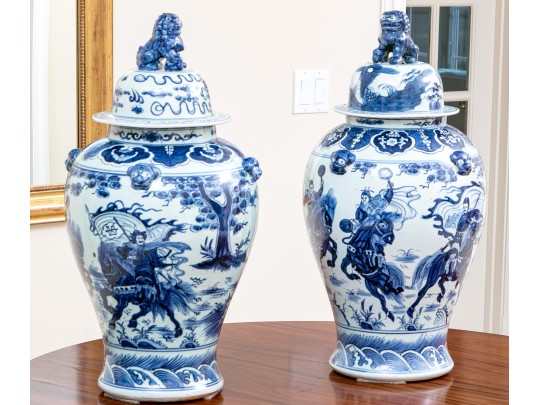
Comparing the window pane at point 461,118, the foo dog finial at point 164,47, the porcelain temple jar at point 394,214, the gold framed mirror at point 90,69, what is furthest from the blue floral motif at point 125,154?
the window pane at point 461,118

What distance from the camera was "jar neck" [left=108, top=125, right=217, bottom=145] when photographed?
1.31 meters

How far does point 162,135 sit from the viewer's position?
1312mm

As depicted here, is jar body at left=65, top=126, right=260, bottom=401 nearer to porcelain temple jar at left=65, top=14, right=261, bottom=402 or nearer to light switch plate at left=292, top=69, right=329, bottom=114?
porcelain temple jar at left=65, top=14, right=261, bottom=402

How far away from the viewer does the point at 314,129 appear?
2527mm

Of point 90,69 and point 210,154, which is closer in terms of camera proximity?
point 210,154

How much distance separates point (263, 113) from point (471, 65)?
38.8 inches

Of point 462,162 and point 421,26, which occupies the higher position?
point 421,26

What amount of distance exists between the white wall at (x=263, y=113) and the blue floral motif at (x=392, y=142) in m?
0.91

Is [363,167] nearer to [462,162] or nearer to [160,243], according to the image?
[462,162]

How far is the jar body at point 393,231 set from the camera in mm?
1361

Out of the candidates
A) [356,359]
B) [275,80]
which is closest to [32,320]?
[275,80]

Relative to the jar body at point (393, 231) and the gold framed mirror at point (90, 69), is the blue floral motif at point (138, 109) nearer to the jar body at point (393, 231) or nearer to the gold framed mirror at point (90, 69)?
the jar body at point (393, 231)

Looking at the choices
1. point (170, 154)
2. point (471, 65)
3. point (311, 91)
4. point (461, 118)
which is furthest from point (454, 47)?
point (170, 154)

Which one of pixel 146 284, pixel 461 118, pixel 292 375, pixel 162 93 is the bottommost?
pixel 292 375
